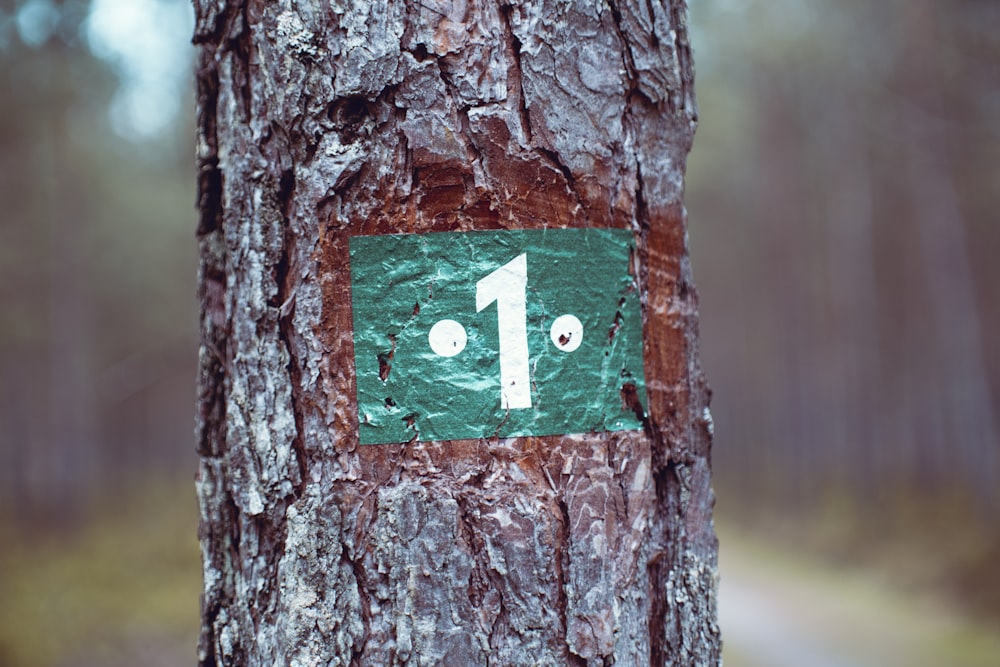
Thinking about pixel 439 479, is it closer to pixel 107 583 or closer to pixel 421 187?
pixel 421 187

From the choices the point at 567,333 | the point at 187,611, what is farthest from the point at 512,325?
the point at 187,611

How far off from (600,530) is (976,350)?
41.1 feet

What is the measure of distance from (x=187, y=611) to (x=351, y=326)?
8.03 metres

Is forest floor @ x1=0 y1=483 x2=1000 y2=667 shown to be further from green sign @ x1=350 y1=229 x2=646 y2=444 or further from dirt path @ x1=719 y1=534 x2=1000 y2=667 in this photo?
green sign @ x1=350 y1=229 x2=646 y2=444

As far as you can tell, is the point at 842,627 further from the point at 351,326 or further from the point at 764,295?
the point at 764,295

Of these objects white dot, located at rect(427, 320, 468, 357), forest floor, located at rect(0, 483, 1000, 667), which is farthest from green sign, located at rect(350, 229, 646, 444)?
forest floor, located at rect(0, 483, 1000, 667)

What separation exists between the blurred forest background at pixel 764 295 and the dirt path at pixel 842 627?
A: 0.61 ft

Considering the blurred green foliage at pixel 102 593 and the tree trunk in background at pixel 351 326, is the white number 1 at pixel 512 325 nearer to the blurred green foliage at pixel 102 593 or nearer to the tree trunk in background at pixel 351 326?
the tree trunk in background at pixel 351 326

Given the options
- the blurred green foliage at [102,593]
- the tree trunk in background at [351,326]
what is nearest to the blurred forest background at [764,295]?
the blurred green foliage at [102,593]

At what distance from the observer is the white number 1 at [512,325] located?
1147 mm

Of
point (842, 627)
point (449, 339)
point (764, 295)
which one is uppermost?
point (764, 295)

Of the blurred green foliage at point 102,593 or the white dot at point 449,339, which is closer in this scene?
the white dot at point 449,339

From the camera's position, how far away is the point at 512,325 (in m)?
1.15

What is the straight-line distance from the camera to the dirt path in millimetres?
6801
